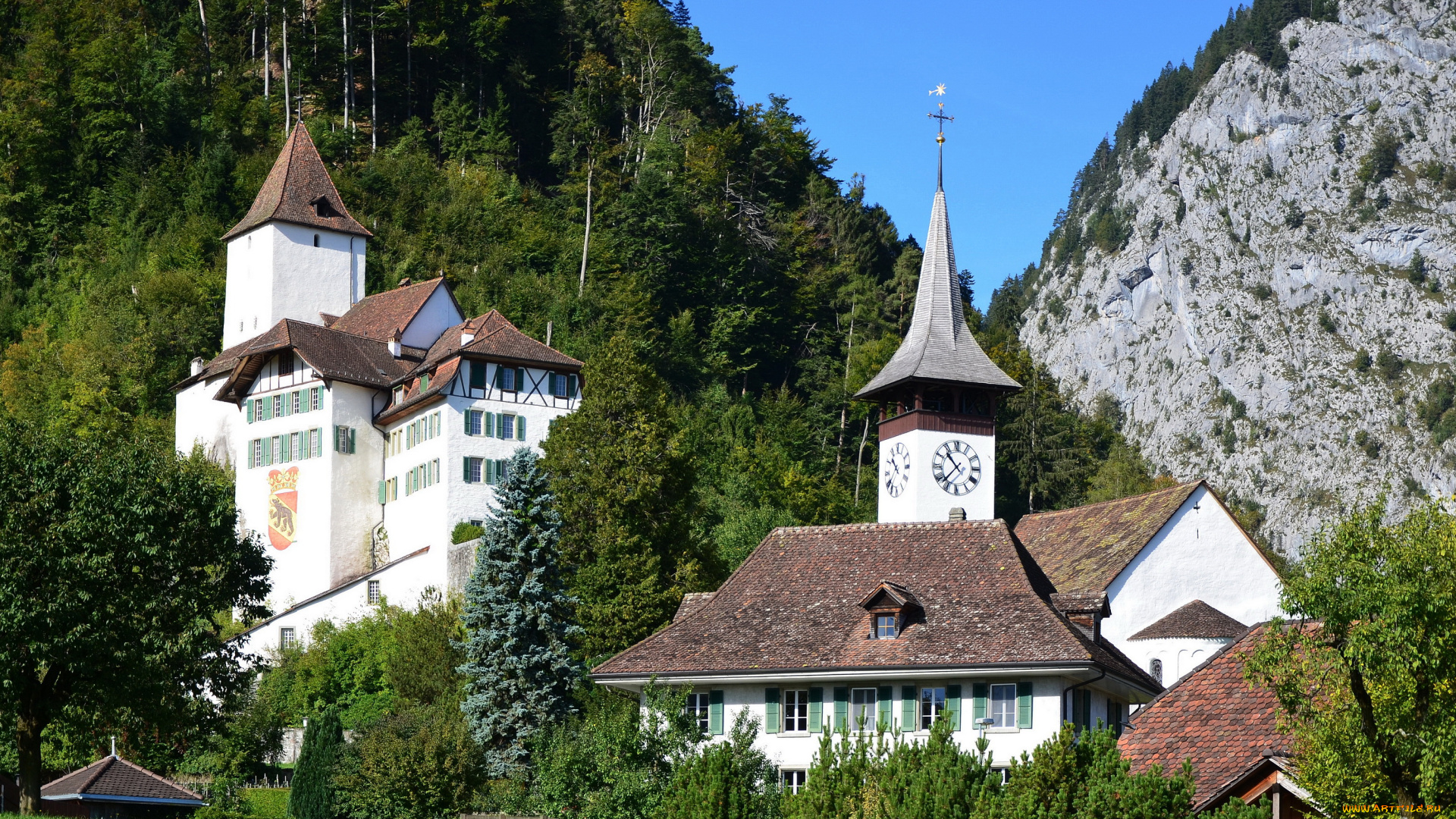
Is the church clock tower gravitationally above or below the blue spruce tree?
above

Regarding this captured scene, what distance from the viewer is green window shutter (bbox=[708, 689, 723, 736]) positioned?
40.1 meters

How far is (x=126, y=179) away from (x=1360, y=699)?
77.6m

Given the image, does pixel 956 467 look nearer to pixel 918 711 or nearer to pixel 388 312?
pixel 918 711

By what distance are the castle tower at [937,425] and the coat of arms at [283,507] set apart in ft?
65.3

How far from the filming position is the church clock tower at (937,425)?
60.7 m

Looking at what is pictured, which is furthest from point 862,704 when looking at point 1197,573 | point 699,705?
point 1197,573

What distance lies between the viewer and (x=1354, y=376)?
571 feet

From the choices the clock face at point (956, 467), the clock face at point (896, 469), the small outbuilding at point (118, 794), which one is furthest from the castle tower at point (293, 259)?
the small outbuilding at point (118, 794)

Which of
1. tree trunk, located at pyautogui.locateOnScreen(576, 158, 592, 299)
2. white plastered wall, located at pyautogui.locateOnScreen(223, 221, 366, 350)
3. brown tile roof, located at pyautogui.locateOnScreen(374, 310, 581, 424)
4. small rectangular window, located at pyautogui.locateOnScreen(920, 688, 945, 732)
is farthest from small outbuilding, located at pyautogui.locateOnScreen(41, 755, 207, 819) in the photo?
tree trunk, located at pyautogui.locateOnScreen(576, 158, 592, 299)

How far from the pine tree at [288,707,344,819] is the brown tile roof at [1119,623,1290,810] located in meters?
21.1

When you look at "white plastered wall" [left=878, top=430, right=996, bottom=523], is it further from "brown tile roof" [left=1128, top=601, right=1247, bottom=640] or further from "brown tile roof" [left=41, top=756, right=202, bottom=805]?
"brown tile roof" [left=41, top=756, right=202, bottom=805]

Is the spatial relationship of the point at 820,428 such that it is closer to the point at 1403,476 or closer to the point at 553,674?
the point at 553,674

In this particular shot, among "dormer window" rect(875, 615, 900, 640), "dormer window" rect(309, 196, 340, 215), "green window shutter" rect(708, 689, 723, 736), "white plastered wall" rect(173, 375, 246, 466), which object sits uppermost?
"dormer window" rect(309, 196, 340, 215)

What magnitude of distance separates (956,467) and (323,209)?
31.2 metres
